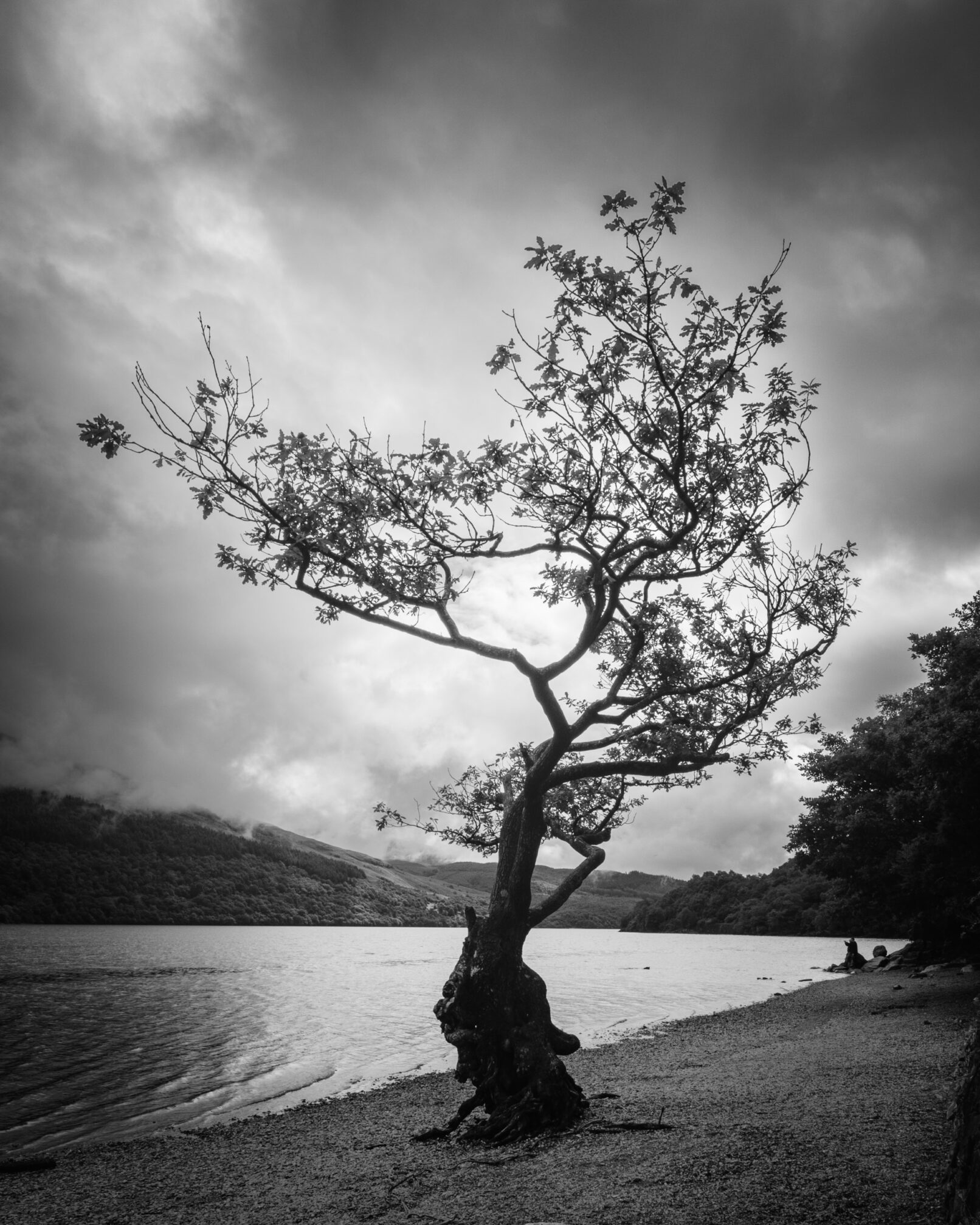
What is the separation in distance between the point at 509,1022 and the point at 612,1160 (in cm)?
306

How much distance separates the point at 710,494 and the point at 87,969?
75.4 metres

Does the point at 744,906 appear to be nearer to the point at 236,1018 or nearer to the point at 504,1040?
the point at 236,1018

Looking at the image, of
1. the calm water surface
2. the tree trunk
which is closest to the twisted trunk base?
the tree trunk

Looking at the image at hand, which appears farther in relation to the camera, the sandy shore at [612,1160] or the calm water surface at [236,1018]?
the calm water surface at [236,1018]

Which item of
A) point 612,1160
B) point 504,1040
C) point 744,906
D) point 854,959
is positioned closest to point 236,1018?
A: point 504,1040

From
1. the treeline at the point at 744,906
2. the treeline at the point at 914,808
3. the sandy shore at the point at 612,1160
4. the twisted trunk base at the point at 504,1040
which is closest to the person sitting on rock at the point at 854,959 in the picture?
the treeline at the point at 914,808

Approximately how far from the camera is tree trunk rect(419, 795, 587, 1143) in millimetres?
11039

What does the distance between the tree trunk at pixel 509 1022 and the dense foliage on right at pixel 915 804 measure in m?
15.3

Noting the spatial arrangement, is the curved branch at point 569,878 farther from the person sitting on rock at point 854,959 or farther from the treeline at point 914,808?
the person sitting on rock at point 854,959

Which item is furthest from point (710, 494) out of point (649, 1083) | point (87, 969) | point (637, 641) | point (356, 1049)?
point (87, 969)

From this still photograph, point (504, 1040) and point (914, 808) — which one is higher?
point (914, 808)

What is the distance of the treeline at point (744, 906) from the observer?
130 metres

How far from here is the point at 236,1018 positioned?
1518 inches

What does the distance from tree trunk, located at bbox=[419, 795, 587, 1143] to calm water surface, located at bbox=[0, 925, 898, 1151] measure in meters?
11.4
